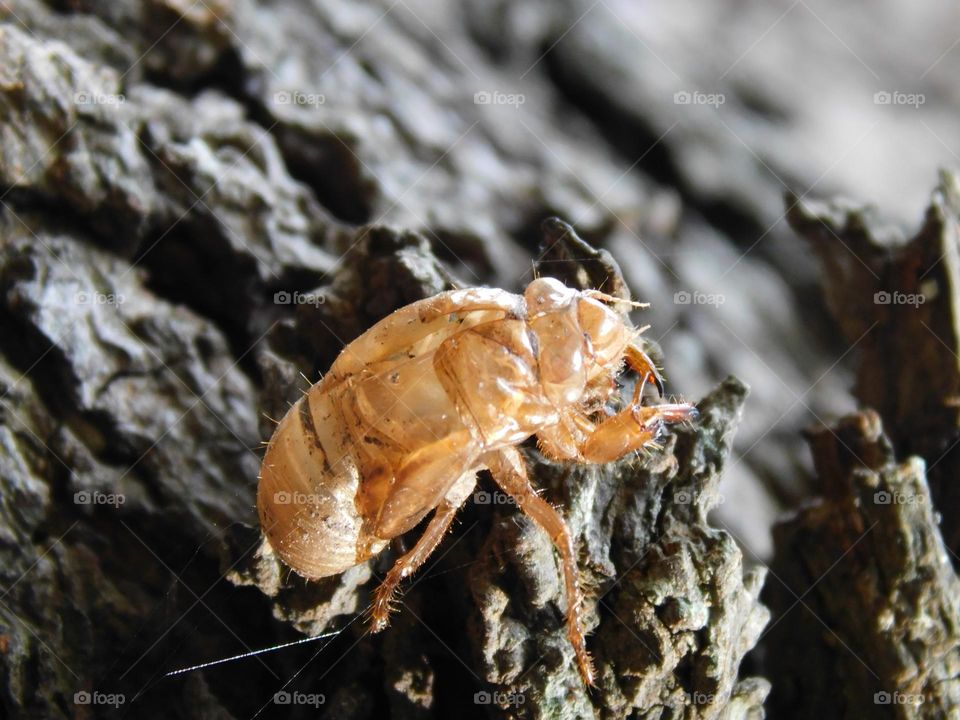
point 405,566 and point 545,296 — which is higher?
point 545,296

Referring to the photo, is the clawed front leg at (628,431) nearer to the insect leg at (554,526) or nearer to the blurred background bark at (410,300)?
the blurred background bark at (410,300)

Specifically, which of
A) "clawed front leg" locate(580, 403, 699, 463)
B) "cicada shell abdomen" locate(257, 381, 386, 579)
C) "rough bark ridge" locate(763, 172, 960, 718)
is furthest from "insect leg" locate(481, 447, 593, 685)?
"rough bark ridge" locate(763, 172, 960, 718)

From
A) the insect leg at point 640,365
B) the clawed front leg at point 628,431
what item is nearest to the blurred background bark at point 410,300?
the clawed front leg at point 628,431

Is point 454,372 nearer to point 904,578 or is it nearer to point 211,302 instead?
point 211,302

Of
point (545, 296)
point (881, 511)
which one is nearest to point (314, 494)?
Answer: point (545, 296)

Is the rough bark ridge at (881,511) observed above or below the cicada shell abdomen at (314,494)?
above

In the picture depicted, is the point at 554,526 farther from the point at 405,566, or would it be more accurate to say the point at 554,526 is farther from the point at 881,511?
the point at 881,511

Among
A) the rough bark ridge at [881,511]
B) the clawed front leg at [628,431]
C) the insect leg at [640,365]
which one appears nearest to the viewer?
the clawed front leg at [628,431]
